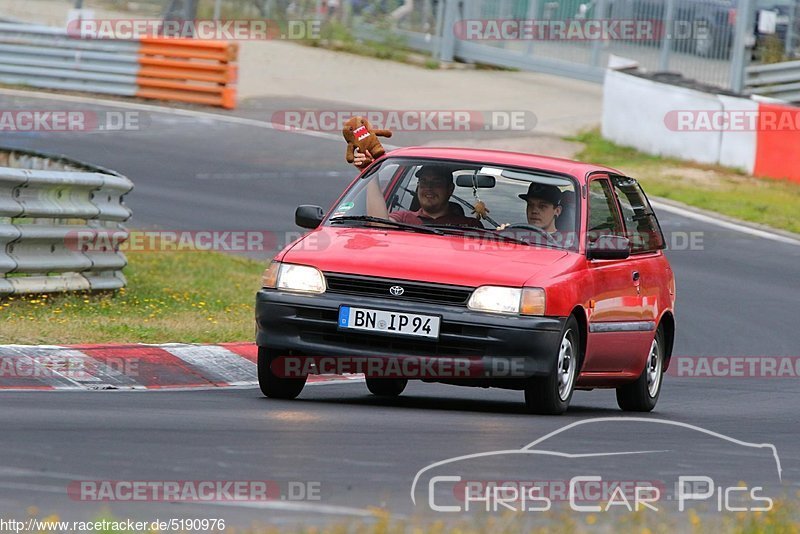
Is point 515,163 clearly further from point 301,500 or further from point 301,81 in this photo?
point 301,81

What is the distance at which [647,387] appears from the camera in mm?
10906

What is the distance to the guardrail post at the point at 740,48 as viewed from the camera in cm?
2802

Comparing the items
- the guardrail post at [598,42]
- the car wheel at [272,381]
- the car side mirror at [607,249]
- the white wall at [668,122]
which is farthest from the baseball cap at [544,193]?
the guardrail post at [598,42]

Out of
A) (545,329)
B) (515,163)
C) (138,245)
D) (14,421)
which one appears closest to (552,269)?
(545,329)

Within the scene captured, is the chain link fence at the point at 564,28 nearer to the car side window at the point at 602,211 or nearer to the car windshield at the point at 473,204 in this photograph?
the car side window at the point at 602,211

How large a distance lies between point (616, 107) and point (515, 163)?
57.3ft

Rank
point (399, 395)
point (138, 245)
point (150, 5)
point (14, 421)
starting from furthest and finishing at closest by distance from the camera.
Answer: point (150, 5)
point (138, 245)
point (399, 395)
point (14, 421)

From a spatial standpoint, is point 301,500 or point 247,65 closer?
point 301,500

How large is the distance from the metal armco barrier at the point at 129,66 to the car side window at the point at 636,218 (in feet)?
60.3

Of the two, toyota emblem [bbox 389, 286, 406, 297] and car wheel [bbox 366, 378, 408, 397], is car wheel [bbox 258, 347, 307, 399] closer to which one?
toyota emblem [bbox 389, 286, 406, 297]

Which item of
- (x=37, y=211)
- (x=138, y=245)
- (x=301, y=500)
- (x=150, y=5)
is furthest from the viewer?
(x=150, y=5)

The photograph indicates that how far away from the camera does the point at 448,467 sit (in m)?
6.96

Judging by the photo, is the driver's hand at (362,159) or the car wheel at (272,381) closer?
the car wheel at (272,381)

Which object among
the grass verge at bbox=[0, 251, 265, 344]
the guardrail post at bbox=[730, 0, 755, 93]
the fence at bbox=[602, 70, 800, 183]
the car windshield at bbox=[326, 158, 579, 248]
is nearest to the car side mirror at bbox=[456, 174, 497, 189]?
the car windshield at bbox=[326, 158, 579, 248]
